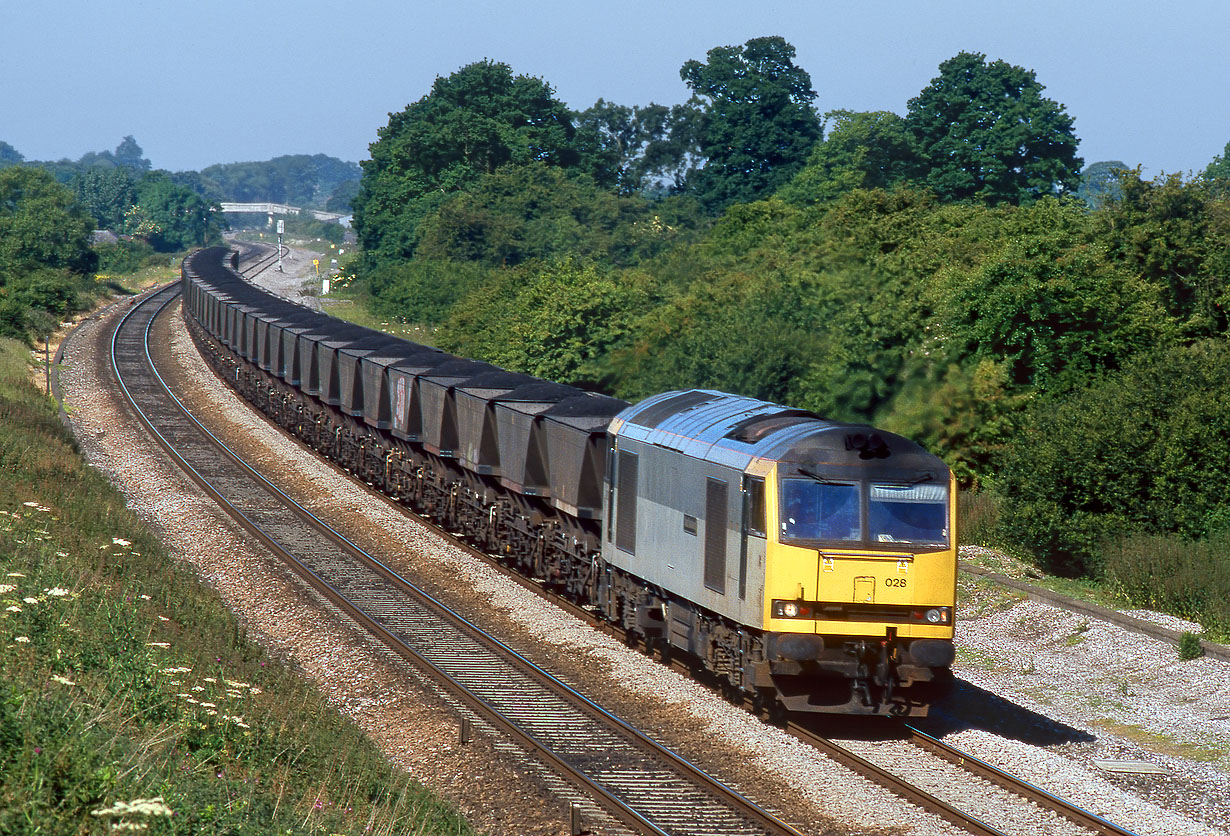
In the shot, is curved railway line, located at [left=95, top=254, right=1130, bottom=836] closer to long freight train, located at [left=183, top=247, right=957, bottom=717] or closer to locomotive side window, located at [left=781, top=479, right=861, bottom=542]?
long freight train, located at [left=183, top=247, right=957, bottom=717]

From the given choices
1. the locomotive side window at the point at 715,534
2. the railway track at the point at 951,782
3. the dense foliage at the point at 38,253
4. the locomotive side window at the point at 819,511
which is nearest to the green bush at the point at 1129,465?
the railway track at the point at 951,782

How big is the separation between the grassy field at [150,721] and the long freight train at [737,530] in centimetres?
444

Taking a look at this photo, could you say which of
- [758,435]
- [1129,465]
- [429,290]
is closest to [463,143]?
[429,290]

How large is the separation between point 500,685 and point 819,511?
4867 millimetres

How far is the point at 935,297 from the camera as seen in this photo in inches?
1223

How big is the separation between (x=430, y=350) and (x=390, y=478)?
429cm

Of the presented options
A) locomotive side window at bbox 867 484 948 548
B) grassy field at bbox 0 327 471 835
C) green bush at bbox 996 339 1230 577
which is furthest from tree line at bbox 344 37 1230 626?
grassy field at bbox 0 327 471 835

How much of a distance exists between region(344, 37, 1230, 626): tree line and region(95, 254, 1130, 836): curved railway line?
316 inches

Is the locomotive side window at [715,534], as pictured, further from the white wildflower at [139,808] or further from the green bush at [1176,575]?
the white wildflower at [139,808]

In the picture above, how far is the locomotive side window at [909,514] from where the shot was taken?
14.2m

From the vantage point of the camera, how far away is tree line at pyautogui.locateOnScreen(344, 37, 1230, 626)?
76.8ft

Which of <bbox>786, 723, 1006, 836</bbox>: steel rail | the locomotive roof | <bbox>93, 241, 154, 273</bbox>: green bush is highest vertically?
<bbox>93, 241, 154, 273</bbox>: green bush

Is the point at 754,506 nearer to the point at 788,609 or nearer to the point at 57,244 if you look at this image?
the point at 788,609

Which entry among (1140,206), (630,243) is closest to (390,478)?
(1140,206)
